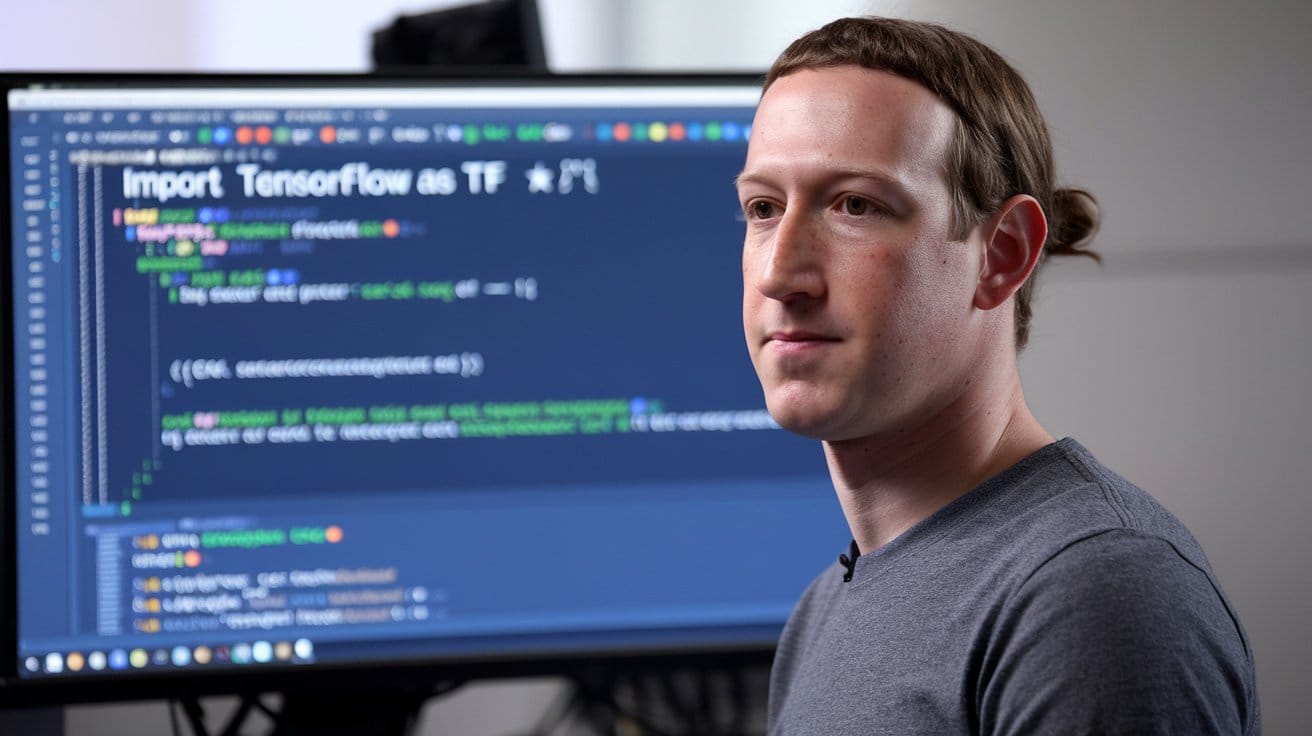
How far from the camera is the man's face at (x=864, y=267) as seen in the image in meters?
0.70

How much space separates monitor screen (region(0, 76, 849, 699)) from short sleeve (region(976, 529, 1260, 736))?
55 cm

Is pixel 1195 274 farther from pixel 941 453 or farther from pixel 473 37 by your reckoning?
pixel 473 37

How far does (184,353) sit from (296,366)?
0.09m

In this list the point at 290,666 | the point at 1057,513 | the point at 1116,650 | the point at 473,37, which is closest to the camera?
the point at 1116,650

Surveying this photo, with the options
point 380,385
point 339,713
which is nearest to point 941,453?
point 380,385

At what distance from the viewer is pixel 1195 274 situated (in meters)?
1.28

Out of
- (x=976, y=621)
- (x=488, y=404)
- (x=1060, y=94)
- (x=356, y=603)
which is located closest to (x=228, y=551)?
(x=356, y=603)

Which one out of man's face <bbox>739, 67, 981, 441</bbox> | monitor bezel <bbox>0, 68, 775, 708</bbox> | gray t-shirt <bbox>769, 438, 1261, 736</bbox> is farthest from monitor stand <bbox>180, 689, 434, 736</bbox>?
man's face <bbox>739, 67, 981, 441</bbox>

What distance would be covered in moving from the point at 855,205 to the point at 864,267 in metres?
0.04

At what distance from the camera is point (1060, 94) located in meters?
1.28

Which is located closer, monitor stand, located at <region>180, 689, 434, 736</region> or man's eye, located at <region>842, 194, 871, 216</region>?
man's eye, located at <region>842, 194, 871, 216</region>

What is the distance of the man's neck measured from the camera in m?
0.75

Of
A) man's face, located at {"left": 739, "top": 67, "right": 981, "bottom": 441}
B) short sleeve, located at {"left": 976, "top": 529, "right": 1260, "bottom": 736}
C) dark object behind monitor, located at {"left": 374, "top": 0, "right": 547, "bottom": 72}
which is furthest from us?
dark object behind monitor, located at {"left": 374, "top": 0, "right": 547, "bottom": 72}

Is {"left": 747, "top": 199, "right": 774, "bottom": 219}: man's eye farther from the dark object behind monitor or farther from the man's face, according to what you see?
the dark object behind monitor
